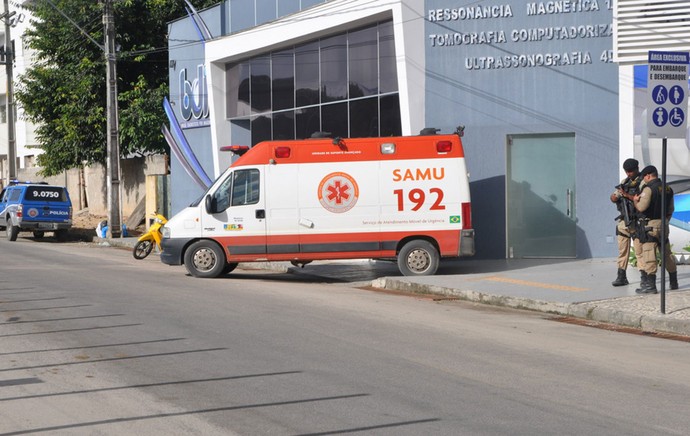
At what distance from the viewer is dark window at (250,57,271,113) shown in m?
25.7

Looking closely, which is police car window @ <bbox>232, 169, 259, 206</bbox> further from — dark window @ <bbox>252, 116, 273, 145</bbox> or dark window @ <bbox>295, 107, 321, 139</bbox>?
dark window @ <bbox>252, 116, 273, 145</bbox>

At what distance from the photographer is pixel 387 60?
2119cm

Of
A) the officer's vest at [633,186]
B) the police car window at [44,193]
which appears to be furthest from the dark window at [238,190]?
the police car window at [44,193]

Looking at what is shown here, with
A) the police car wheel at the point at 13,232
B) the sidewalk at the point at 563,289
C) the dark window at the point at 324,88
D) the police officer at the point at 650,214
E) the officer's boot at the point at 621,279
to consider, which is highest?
the dark window at the point at 324,88

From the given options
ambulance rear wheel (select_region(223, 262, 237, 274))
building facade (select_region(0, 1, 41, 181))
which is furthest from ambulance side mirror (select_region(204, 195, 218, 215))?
building facade (select_region(0, 1, 41, 181))

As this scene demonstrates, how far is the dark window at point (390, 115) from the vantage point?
21.1 meters

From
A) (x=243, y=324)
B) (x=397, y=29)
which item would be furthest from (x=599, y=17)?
(x=243, y=324)

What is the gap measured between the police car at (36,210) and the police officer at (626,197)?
887 inches

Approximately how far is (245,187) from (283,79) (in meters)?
8.14

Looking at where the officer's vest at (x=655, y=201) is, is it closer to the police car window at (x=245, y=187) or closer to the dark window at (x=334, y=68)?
the police car window at (x=245, y=187)

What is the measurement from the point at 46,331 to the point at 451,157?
28.4 feet

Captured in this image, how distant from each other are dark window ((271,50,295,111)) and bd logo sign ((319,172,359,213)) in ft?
25.5

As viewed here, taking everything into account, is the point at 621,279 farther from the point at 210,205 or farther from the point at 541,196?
the point at 210,205

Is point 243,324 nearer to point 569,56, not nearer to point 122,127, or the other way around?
point 569,56
